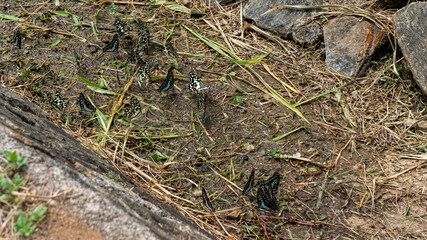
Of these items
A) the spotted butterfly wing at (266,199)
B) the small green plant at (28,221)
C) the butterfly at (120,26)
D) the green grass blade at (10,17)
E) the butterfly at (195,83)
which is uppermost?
the small green plant at (28,221)

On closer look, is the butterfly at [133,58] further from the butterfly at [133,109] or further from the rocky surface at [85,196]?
the rocky surface at [85,196]

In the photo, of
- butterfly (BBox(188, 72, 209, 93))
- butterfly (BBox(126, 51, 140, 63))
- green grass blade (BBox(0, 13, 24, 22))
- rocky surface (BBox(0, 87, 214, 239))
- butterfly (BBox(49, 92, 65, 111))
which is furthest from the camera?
green grass blade (BBox(0, 13, 24, 22))

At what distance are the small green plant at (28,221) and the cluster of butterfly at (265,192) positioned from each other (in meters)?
1.48

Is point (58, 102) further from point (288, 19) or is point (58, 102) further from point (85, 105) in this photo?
point (288, 19)

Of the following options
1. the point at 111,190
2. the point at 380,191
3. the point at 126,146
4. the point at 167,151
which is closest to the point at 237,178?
the point at 167,151

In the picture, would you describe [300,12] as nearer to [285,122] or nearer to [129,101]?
[285,122]

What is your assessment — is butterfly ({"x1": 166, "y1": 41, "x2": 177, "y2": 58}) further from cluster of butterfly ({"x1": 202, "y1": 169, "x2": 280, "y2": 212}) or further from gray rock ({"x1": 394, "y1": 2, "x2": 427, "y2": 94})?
gray rock ({"x1": 394, "y1": 2, "x2": 427, "y2": 94})

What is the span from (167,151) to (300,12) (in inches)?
94.4

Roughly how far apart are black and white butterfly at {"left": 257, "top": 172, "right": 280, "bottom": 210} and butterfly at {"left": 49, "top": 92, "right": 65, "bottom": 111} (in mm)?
1940

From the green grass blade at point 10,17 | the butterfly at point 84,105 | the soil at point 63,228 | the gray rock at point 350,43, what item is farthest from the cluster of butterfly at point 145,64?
the soil at point 63,228

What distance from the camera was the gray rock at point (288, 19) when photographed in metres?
4.30

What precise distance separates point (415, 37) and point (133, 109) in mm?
2925

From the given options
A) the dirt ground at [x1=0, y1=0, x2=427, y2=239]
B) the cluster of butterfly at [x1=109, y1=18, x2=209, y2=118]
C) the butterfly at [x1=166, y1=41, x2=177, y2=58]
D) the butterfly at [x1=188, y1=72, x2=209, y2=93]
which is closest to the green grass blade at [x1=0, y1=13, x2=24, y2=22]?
the dirt ground at [x1=0, y1=0, x2=427, y2=239]

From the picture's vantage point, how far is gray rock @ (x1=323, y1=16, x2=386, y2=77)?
3.98 metres
